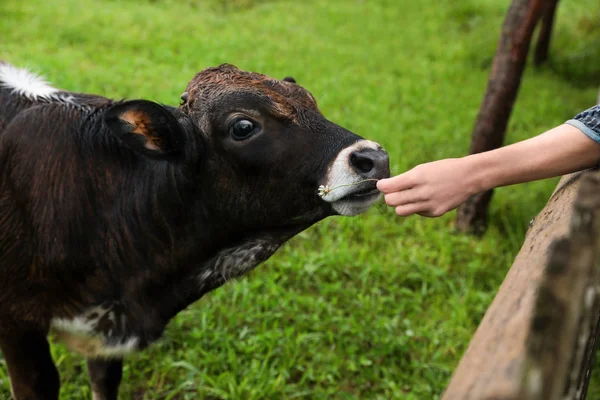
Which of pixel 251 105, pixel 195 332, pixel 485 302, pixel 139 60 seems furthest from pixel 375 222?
pixel 139 60

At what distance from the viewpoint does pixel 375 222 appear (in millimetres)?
5121

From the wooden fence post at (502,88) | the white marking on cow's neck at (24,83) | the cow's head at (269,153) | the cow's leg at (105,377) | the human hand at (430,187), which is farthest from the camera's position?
the wooden fence post at (502,88)

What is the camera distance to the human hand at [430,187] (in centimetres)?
183

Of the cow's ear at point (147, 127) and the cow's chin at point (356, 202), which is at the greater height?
the cow's ear at point (147, 127)

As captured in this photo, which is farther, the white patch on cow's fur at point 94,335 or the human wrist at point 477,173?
the white patch on cow's fur at point 94,335

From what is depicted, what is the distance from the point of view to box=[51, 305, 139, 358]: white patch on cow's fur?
2651 millimetres

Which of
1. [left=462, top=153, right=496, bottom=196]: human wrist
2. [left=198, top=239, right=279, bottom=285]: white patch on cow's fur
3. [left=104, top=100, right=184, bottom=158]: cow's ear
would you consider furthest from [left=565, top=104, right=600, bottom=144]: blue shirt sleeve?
[left=104, top=100, right=184, bottom=158]: cow's ear

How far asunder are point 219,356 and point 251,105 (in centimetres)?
182

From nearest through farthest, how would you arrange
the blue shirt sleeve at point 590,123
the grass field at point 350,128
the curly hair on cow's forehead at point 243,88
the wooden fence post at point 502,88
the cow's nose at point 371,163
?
the blue shirt sleeve at point 590,123, the cow's nose at point 371,163, the curly hair on cow's forehead at point 243,88, the grass field at point 350,128, the wooden fence post at point 502,88

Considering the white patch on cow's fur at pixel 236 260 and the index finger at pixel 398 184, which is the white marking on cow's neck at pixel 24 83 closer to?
the white patch on cow's fur at pixel 236 260

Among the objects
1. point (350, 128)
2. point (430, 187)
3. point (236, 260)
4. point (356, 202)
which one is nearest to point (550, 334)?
point (430, 187)

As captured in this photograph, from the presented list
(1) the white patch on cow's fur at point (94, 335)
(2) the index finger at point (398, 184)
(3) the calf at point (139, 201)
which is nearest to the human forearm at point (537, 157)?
(2) the index finger at point (398, 184)

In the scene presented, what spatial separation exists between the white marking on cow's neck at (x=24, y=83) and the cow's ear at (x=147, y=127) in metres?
0.67

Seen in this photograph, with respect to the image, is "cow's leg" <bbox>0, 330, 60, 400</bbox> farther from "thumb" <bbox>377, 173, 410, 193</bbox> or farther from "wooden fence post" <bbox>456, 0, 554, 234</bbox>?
"wooden fence post" <bbox>456, 0, 554, 234</bbox>
